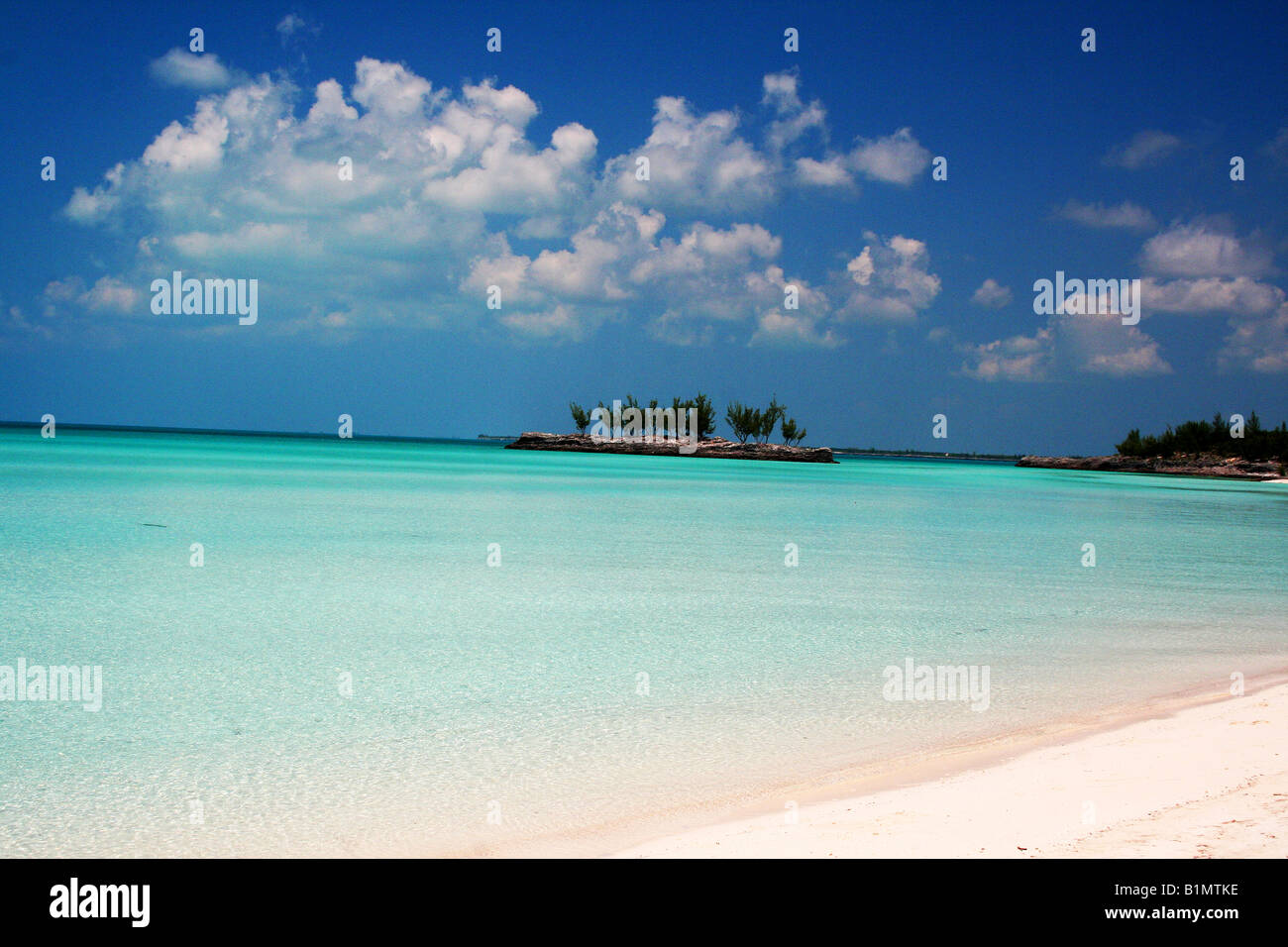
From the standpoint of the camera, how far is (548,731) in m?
5.56

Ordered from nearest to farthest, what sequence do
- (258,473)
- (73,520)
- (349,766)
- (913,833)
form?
(913,833), (349,766), (73,520), (258,473)

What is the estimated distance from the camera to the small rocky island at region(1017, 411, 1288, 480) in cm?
8162

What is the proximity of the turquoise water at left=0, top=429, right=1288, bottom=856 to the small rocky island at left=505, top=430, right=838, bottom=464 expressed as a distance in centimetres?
8720

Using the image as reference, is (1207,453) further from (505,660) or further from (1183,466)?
(505,660)

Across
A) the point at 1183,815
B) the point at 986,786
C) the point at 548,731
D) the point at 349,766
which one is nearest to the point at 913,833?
the point at 986,786

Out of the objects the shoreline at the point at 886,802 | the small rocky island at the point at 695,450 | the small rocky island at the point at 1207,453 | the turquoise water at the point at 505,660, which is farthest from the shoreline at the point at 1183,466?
the shoreline at the point at 886,802

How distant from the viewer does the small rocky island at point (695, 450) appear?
105375 mm

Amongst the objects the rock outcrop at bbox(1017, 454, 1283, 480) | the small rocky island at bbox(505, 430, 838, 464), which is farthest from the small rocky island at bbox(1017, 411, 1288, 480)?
the small rocky island at bbox(505, 430, 838, 464)

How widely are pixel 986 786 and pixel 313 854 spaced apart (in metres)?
3.35

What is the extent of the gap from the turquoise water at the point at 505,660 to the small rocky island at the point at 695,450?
87.2 meters

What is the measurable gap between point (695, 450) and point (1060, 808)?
103 meters

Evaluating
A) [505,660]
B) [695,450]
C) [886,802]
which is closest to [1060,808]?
[886,802]

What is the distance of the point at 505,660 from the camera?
7387mm
